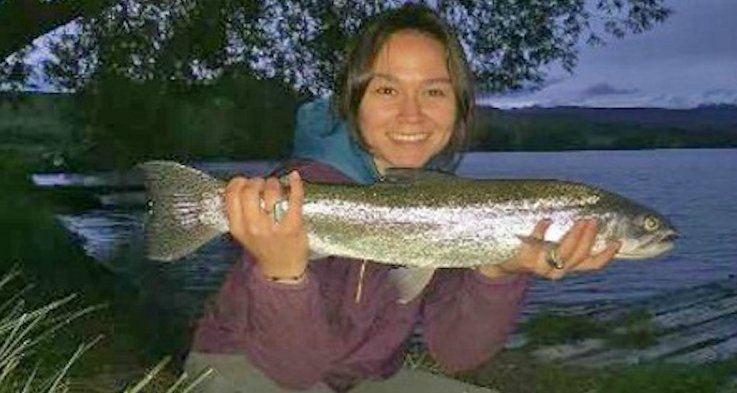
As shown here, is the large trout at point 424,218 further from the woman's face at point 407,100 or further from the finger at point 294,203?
the woman's face at point 407,100

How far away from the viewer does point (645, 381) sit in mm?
11820

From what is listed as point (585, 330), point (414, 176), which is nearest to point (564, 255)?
point (414, 176)

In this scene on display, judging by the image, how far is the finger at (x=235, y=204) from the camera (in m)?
2.99

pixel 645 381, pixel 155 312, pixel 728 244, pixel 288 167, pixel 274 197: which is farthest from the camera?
pixel 728 244

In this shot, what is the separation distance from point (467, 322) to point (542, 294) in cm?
1450

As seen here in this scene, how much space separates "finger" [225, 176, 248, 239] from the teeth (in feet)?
1.46

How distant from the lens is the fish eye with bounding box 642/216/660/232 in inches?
122

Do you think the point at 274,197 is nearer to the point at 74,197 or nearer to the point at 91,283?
the point at 91,283

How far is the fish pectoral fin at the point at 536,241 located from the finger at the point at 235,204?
0.70 m

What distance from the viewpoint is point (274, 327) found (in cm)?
299

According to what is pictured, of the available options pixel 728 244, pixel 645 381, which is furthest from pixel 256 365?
pixel 728 244

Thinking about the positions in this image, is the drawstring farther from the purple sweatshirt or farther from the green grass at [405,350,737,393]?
the green grass at [405,350,737,393]

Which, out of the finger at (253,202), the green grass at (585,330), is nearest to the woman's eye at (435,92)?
the finger at (253,202)

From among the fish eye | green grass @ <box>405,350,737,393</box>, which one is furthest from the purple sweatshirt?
green grass @ <box>405,350,737,393</box>
